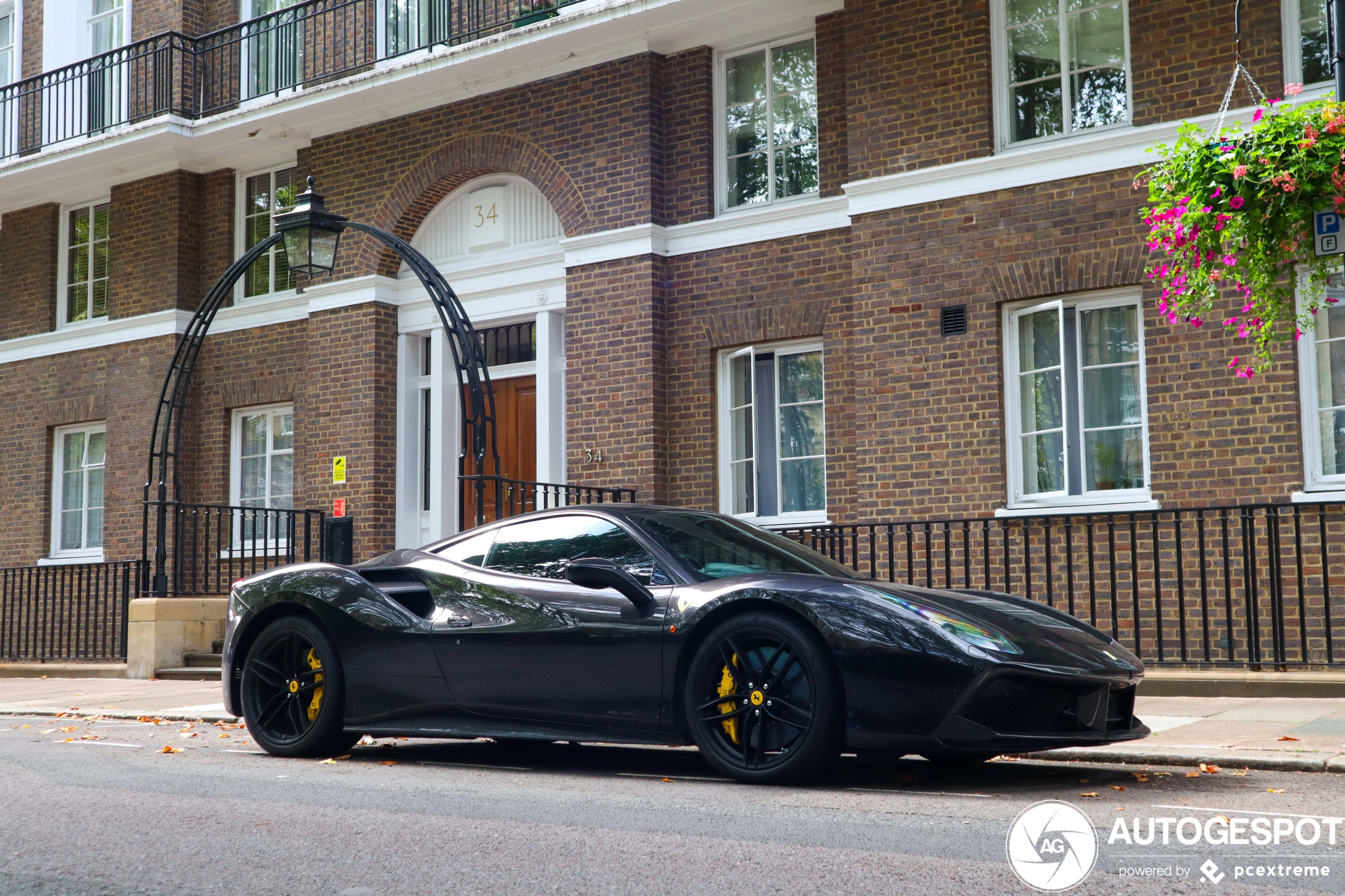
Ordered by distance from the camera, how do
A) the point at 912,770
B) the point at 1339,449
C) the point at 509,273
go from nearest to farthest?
the point at 912,770
the point at 1339,449
the point at 509,273

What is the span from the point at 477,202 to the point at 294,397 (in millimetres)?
3431

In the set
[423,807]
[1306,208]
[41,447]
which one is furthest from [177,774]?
[41,447]

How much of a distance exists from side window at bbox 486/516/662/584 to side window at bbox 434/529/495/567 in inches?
1.7

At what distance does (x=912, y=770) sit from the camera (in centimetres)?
623

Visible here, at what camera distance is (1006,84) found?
11.8m

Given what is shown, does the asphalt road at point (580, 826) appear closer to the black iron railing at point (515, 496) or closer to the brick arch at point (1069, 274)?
the black iron railing at point (515, 496)

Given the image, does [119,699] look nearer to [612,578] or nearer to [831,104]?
[612,578]

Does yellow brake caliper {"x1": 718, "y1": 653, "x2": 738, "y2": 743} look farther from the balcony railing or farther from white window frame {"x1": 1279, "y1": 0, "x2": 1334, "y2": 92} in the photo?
the balcony railing

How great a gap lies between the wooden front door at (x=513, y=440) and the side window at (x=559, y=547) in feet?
25.9

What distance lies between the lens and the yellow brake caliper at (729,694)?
566 centimetres

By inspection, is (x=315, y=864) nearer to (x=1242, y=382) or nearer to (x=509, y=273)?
(x=1242, y=382)

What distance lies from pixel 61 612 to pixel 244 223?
17.3ft

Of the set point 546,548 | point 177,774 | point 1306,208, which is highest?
point 1306,208

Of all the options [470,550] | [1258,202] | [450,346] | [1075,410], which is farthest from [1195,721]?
[450,346]
